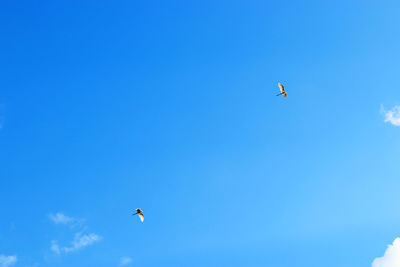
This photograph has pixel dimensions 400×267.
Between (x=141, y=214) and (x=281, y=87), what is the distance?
61997 millimetres

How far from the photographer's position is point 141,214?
495 feet

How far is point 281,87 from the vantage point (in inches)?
6137

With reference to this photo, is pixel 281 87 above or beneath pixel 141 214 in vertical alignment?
above
